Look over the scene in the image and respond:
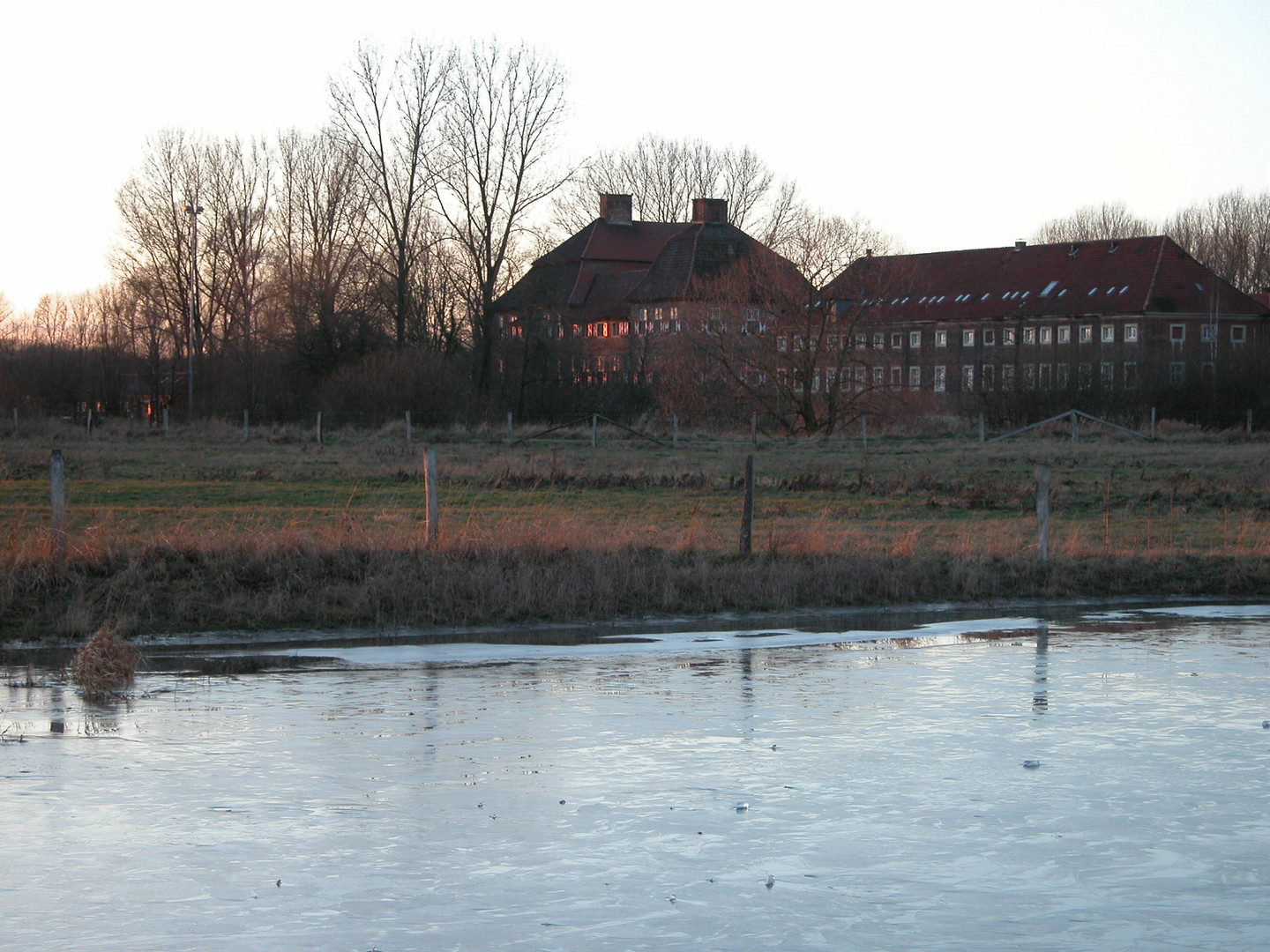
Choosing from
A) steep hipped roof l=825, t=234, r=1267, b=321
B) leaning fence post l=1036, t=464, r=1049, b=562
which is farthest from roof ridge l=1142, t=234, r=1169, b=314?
leaning fence post l=1036, t=464, r=1049, b=562

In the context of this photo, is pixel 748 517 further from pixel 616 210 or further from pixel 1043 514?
pixel 616 210

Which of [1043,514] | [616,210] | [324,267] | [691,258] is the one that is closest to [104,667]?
[1043,514]

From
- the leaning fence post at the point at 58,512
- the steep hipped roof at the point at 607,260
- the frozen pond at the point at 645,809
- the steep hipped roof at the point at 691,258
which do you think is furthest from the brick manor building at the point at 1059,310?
the frozen pond at the point at 645,809

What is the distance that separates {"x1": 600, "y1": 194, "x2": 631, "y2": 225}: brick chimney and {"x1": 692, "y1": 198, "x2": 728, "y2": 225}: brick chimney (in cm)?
1182

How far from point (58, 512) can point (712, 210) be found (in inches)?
3331

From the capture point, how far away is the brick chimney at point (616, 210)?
10856cm

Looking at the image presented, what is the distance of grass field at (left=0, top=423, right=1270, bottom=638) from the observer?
48.2ft

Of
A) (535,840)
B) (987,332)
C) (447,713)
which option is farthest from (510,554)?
(987,332)

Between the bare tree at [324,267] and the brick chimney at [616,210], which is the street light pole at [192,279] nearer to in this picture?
the bare tree at [324,267]

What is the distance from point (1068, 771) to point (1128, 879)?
2.01m

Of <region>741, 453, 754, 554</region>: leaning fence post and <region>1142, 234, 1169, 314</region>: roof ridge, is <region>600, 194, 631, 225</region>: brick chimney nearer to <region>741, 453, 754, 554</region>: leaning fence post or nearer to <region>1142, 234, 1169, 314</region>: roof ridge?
<region>1142, 234, 1169, 314</region>: roof ridge

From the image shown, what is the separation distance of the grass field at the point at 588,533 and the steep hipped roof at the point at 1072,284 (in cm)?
5824

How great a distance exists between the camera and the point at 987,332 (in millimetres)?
105688

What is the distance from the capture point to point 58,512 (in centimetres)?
1510
